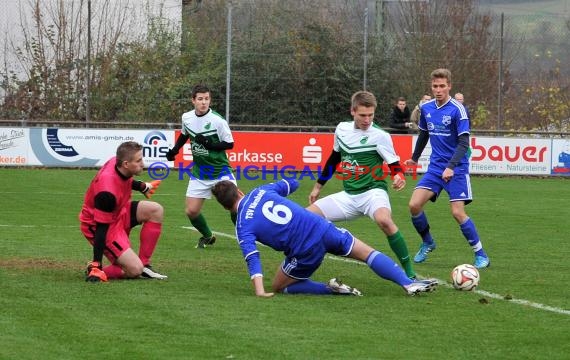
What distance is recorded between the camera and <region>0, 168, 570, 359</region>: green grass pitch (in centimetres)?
678

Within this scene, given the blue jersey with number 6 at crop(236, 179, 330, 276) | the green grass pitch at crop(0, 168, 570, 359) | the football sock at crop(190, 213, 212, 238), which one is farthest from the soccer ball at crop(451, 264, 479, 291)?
the football sock at crop(190, 213, 212, 238)

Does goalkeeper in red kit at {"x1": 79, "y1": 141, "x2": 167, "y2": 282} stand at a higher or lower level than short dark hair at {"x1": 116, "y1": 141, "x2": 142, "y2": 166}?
lower

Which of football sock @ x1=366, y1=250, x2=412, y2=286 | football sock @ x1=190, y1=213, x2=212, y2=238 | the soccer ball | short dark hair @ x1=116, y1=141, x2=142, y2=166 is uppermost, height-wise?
short dark hair @ x1=116, y1=141, x2=142, y2=166

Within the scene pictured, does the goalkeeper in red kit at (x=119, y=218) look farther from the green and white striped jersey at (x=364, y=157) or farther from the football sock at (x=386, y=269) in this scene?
the football sock at (x=386, y=269)

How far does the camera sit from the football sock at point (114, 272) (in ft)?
32.5

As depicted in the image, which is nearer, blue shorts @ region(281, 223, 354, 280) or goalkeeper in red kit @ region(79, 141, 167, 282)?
blue shorts @ region(281, 223, 354, 280)

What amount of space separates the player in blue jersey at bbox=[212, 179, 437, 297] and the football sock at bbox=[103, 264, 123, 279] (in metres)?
1.51

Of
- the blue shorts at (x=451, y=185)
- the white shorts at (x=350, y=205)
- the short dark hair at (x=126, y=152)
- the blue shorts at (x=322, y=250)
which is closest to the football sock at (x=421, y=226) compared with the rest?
the blue shorts at (x=451, y=185)

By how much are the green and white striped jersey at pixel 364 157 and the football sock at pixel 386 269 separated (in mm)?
1252

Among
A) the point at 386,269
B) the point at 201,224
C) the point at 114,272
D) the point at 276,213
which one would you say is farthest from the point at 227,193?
the point at 201,224

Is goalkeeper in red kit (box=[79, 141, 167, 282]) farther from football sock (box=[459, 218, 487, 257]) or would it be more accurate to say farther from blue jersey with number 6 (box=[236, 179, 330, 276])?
football sock (box=[459, 218, 487, 257])

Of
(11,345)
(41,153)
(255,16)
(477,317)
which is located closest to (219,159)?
(477,317)

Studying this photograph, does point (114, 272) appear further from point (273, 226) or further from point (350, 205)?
point (350, 205)

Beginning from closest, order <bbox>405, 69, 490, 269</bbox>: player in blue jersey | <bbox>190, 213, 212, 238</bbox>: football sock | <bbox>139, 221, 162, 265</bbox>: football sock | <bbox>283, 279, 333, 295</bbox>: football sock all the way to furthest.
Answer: <bbox>283, 279, 333, 295</bbox>: football sock
<bbox>139, 221, 162, 265</bbox>: football sock
<bbox>405, 69, 490, 269</bbox>: player in blue jersey
<bbox>190, 213, 212, 238</bbox>: football sock
